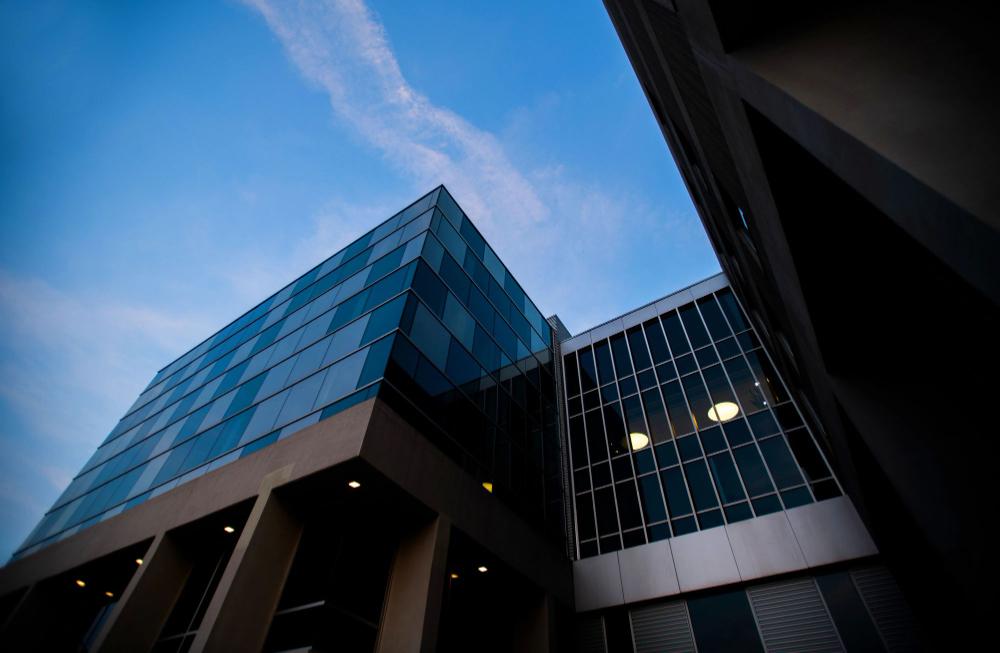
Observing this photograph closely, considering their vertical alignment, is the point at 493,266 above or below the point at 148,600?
above

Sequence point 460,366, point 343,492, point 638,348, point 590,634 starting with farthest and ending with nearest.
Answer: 1. point 638,348
2. point 460,366
3. point 590,634
4. point 343,492

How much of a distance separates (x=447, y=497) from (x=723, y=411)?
1171 centimetres

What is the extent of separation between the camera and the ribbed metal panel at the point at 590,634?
1541 centimetres

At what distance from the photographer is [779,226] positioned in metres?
6.82

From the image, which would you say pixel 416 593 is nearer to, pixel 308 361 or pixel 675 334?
pixel 308 361

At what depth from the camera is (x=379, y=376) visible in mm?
12430

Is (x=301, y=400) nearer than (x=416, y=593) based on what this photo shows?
No

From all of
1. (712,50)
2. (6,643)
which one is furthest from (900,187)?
(6,643)

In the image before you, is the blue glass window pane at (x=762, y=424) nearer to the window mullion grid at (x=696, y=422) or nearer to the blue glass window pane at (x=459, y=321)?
the window mullion grid at (x=696, y=422)

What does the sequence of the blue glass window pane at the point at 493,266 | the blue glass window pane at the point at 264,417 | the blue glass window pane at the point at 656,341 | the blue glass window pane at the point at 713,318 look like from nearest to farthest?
the blue glass window pane at the point at 264,417 < the blue glass window pane at the point at 713,318 < the blue glass window pane at the point at 656,341 < the blue glass window pane at the point at 493,266

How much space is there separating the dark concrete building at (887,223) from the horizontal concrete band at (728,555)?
2053 millimetres

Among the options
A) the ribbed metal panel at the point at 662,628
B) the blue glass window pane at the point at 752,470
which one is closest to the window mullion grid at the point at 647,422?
the ribbed metal panel at the point at 662,628

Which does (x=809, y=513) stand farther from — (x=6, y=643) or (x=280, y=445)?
(x=6, y=643)

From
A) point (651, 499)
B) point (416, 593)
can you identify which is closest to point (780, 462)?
point (651, 499)
